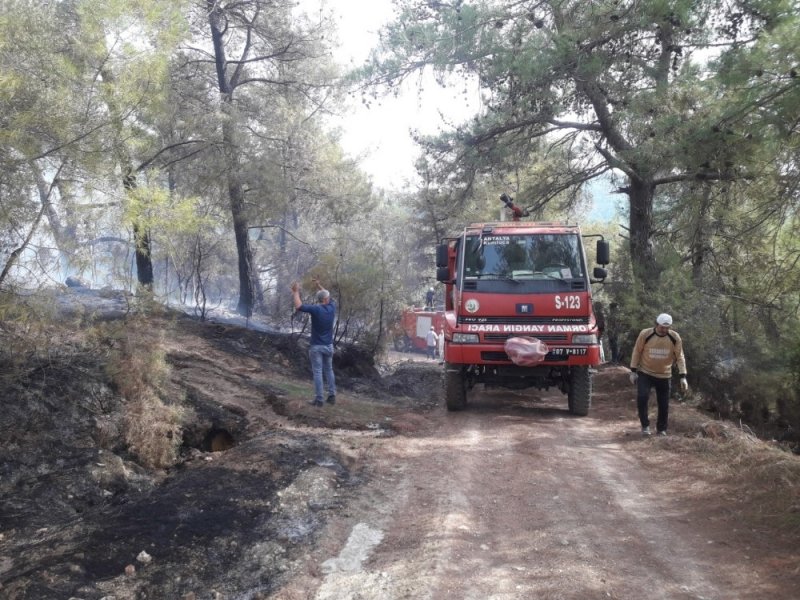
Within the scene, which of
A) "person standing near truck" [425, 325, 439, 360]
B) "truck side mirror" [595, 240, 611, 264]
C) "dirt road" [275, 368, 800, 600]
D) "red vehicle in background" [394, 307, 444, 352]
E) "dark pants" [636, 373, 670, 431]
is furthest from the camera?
"person standing near truck" [425, 325, 439, 360]

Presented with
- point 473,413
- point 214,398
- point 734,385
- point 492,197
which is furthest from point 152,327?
point 492,197

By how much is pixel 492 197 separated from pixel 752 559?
67.1 ft

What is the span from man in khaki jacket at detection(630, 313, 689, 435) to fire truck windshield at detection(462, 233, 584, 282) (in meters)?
1.76

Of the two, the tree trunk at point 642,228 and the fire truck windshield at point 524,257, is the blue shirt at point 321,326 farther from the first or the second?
the tree trunk at point 642,228

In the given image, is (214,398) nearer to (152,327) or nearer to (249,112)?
(152,327)

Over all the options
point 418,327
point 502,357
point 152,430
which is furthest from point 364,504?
point 418,327

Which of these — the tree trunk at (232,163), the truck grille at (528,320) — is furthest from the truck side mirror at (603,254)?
the tree trunk at (232,163)

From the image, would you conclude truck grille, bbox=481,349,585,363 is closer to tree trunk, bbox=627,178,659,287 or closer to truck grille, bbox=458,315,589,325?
truck grille, bbox=458,315,589,325

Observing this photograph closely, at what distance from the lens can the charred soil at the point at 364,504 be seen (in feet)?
14.0

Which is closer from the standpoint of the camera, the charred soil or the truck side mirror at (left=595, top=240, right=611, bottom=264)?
the charred soil

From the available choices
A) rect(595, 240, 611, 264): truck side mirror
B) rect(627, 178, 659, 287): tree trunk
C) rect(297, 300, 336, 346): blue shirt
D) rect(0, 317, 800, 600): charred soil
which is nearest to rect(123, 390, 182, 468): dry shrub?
rect(0, 317, 800, 600): charred soil

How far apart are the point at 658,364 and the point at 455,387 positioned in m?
3.23

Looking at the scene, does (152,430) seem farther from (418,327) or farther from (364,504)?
(418,327)

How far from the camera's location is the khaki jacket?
8641mm
